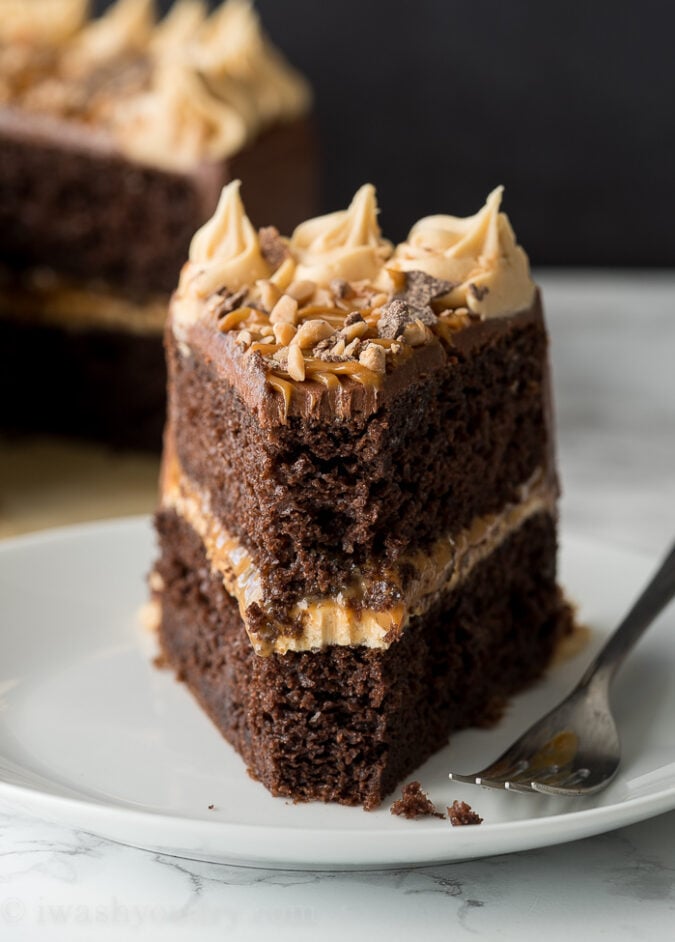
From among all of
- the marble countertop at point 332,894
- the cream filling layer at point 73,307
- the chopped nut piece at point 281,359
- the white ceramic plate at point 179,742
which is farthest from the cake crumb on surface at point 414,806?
the cream filling layer at point 73,307

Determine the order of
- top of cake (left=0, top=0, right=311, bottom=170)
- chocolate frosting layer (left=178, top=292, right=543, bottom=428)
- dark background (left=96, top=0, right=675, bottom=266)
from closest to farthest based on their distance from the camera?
chocolate frosting layer (left=178, top=292, right=543, bottom=428) → top of cake (left=0, top=0, right=311, bottom=170) → dark background (left=96, top=0, right=675, bottom=266)

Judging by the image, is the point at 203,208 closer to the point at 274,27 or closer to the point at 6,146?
the point at 6,146

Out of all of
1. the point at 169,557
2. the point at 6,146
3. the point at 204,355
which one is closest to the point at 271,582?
the point at 204,355

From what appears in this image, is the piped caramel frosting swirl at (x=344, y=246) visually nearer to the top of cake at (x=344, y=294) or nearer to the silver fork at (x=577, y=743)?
the top of cake at (x=344, y=294)

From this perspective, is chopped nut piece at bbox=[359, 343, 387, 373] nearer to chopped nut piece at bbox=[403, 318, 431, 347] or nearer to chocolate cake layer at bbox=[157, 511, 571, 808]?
chopped nut piece at bbox=[403, 318, 431, 347]

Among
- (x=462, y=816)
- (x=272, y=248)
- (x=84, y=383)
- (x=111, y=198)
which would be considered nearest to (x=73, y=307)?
(x=84, y=383)

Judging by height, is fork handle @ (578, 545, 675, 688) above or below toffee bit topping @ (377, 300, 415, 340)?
below

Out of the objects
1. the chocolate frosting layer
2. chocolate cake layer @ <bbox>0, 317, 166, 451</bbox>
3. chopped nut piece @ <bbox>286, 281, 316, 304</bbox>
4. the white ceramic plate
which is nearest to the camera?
the white ceramic plate

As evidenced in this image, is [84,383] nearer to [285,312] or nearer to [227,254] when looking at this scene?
[227,254]

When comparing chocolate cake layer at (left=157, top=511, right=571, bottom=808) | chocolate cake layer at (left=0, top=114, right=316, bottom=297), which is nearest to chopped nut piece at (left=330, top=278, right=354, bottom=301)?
chocolate cake layer at (left=157, top=511, right=571, bottom=808)
